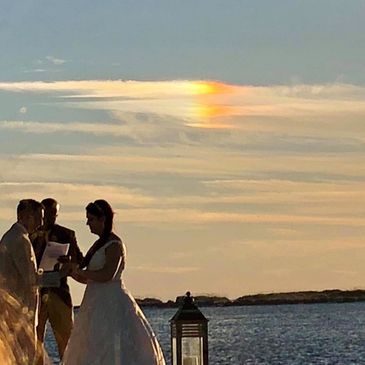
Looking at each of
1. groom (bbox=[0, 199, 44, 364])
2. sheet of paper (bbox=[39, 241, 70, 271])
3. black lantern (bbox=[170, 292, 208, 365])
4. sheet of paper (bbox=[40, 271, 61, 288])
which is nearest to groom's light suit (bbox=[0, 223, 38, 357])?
groom (bbox=[0, 199, 44, 364])

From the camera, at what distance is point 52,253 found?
12.0 metres

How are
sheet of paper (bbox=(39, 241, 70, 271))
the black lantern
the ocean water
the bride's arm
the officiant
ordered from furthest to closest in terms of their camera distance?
the ocean water, the officiant, sheet of paper (bbox=(39, 241, 70, 271)), the black lantern, the bride's arm

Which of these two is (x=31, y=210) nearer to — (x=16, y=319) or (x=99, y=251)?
(x=99, y=251)

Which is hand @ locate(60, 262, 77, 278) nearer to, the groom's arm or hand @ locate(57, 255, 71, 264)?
hand @ locate(57, 255, 71, 264)

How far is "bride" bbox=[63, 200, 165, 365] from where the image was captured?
456 inches

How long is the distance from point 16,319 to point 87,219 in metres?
2.13

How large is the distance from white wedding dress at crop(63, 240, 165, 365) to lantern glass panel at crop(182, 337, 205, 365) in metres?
0.22

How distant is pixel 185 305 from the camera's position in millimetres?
11820

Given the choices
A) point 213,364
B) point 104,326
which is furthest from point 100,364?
point 213,364

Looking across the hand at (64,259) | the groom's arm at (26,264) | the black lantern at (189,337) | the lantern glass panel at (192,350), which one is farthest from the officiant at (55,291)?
the lantern glass panel at (192,350)

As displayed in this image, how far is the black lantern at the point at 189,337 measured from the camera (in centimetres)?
1167

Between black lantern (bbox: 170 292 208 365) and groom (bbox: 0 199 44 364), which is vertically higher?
groom (bbox: 0 199 44 364)

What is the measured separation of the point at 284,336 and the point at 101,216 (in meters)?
60.2

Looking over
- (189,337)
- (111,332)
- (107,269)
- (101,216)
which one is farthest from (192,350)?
(101,216)
